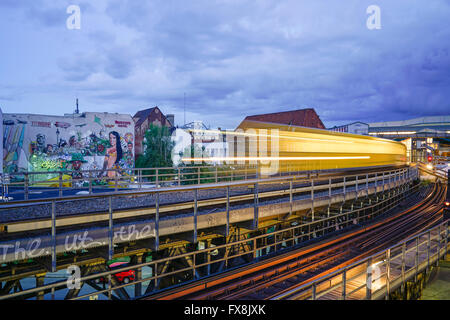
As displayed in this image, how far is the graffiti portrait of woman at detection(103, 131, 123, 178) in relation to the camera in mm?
27344

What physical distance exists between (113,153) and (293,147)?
60.9 feet

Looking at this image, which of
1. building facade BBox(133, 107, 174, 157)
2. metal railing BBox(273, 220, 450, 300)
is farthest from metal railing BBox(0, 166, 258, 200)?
metal railing BBox(273, 220, 450, 300)

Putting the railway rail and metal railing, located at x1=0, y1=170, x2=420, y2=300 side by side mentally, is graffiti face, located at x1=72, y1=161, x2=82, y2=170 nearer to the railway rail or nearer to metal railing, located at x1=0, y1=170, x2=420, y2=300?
metal railing, located at x1=0, y1=170, x2=420, y2=300

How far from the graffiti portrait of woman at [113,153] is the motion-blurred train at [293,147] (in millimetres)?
14207

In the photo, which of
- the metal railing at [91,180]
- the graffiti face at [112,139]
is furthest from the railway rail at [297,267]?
the graffiti face at [112,139]

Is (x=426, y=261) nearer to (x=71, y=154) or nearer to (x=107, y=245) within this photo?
(x=107, y=245)

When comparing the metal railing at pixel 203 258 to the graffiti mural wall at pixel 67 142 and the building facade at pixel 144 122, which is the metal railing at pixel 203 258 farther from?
the building facade at pixel 144 122

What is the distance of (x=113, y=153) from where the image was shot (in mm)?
27719

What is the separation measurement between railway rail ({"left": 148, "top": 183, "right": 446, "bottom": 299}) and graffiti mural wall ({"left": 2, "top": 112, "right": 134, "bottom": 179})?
19.1m

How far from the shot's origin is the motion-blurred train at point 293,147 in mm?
13430

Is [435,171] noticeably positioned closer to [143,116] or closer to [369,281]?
[143,116]
